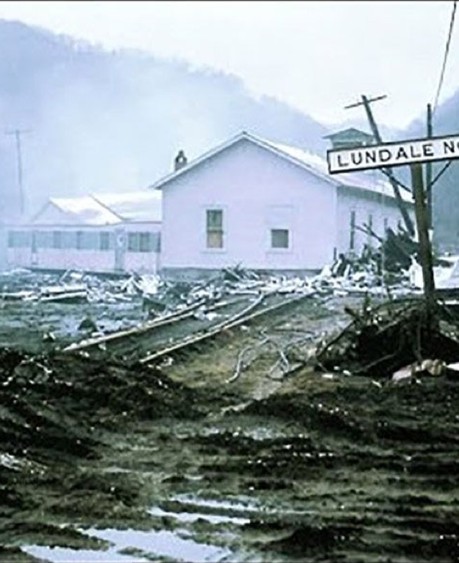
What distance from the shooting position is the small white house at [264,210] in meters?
15.4

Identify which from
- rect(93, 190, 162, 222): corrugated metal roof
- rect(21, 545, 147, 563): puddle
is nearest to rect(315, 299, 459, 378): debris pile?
rect(21, 545, 147, 563): puddle

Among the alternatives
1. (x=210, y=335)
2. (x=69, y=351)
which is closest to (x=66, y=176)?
(x=210, y=335)

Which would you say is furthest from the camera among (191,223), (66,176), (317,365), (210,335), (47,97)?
(191,223)

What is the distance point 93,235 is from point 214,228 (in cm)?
191

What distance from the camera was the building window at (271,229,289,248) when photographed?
15.4 meters

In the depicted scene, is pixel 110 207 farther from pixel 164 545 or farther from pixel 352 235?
pixel 164 545

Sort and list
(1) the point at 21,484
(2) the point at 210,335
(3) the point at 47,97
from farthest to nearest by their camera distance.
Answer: (3) the point at 47,97 → (2) the point at 210,335 → (1) the point at 21,484

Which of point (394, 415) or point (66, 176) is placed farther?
point (66, 176)

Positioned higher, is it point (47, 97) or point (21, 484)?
point (47, 97)

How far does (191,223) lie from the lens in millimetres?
15703

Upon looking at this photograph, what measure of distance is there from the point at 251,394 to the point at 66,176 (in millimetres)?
7516

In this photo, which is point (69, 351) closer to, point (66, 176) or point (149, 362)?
point (149, 362)

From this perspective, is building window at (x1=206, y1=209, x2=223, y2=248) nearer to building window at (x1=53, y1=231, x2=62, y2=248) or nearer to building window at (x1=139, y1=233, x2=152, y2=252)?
building window at (x1=139, y1=233, x2=152, y2=252)

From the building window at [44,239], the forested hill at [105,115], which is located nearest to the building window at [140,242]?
the forested hill at [105,115]
